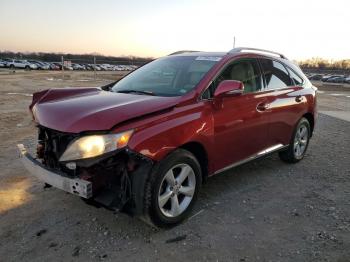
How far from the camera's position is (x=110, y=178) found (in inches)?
138

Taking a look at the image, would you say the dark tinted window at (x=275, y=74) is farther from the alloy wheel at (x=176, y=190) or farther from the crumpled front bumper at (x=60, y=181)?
the crumpled front bumper at (x=60, y=181)

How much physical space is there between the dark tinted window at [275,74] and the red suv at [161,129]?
0.02 m

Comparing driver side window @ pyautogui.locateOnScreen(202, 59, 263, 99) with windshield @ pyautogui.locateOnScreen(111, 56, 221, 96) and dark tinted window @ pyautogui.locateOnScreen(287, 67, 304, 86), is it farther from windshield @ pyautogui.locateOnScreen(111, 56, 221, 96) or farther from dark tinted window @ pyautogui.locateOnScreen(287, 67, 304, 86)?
dark tinted window @ pyautogui.locateOnScreen(287, 67, 304, 86)

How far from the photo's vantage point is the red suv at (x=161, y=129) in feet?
11.1

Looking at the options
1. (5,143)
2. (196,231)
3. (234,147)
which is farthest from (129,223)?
(5,143)

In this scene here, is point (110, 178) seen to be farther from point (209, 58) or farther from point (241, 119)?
point (209, 58)

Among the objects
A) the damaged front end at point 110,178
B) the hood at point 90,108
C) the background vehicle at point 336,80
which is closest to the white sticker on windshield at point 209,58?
the hood at point 90,108

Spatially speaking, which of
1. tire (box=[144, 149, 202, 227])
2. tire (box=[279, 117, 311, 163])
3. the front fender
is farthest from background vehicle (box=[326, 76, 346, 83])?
tire (box=[144, 149, 202, 227])

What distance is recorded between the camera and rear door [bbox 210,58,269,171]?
4.30m

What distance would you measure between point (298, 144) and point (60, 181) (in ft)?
13.8

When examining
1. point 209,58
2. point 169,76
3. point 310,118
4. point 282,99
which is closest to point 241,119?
point 209,58

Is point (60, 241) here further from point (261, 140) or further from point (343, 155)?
point (343, 155)

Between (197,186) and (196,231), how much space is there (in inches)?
18.8

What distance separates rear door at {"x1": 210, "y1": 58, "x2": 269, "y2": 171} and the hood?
0.71m
